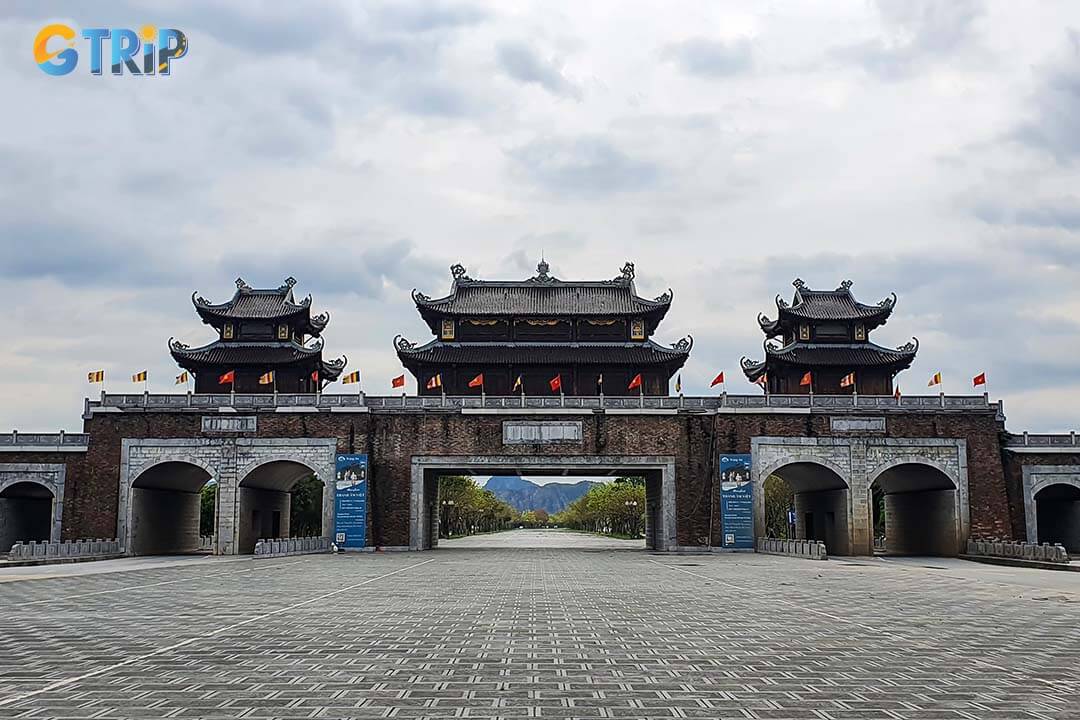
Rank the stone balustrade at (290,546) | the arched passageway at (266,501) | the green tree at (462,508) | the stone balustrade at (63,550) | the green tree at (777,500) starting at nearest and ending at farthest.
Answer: the stone balustrade at (63,550) < the stone balustrade at (290,546) < the arched passageway at (266,501) < the green tree at (777,500) < the green tree at (462,508)

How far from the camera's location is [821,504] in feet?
169

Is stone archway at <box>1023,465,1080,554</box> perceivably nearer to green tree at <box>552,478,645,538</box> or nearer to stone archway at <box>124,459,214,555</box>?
green tree at <box>552,478,645,538</box>

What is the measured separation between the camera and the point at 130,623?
15.4m

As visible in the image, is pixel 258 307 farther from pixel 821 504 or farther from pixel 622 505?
pixel 622 505

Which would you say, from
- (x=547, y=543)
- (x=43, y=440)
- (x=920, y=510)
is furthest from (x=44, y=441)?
(x=920, y=510)

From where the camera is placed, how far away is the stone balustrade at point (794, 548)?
3869 cm

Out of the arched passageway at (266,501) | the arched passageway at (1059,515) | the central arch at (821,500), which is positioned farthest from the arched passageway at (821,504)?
the arched passageway at (266,501)

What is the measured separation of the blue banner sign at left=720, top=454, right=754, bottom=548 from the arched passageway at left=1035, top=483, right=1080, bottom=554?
14.3 m

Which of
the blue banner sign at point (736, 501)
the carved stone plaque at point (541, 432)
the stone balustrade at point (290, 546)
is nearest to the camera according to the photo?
the stone balustrade at point (290, 546)

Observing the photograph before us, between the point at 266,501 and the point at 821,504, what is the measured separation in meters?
29.3

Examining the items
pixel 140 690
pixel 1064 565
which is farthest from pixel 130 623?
pixel 1064 565

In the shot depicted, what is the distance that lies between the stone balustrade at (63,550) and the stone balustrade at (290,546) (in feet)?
22.2

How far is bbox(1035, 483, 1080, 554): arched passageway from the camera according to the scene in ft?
160

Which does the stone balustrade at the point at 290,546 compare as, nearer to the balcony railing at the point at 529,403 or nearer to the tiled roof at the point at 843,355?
the balcony railing at the point at 529,403
